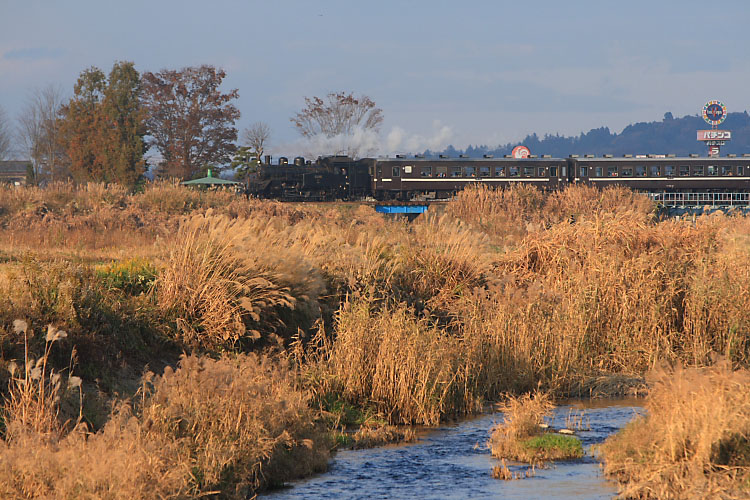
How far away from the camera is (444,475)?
9844 millimetres

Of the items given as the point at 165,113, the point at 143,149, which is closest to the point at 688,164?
the point at 143,149

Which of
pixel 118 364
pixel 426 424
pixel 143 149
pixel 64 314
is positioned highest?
pixel 143 149

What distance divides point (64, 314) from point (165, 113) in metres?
66.9

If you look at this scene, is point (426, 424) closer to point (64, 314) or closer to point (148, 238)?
point (64, 314)

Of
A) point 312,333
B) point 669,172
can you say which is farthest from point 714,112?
point 312,333

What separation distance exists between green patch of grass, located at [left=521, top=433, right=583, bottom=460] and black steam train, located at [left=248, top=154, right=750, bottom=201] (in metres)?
41.8

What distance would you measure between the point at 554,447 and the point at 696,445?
209cm

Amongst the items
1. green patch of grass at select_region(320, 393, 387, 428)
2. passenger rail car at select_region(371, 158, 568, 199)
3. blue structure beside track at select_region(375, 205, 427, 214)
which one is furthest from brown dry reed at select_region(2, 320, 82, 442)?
passenger rail car at select_region(371, 158, 568, 199)

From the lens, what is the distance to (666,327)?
15.8 metres

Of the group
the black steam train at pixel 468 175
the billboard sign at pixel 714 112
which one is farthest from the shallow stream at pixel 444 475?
the billboard sign at pixel 714 112

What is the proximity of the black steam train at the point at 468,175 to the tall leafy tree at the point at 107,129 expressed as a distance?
11.7 meters

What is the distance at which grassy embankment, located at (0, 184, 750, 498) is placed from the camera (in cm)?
894

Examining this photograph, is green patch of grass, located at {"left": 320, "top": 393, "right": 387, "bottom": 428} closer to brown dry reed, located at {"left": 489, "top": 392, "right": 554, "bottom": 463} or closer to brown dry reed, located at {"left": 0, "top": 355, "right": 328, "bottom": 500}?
brown dry reed, located at {"left": 0, "top": 355, "right": 328, "bottom": 500}

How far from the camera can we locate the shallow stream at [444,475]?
916 centimetres
